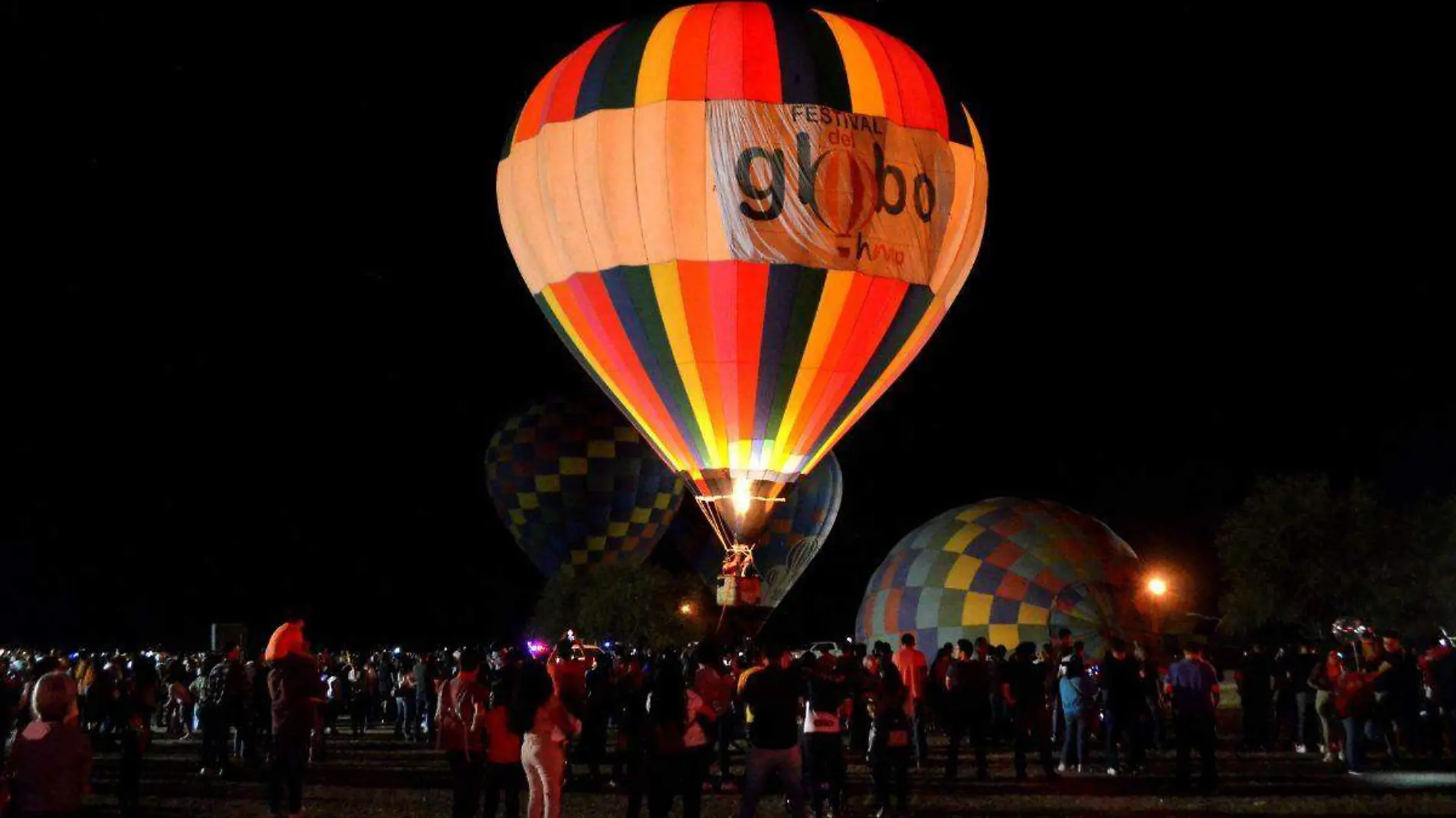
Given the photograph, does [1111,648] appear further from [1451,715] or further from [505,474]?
[505,474]

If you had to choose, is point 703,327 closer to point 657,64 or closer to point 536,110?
point 657,64

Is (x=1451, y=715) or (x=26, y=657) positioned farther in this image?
(x=26, y=657)

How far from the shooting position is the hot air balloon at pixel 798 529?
154ft

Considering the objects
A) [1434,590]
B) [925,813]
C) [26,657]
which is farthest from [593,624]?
[925,813]

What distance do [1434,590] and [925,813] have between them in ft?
93.0

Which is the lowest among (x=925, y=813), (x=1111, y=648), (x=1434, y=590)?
(x=925, y=813)

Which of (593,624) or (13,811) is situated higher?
(593,624)

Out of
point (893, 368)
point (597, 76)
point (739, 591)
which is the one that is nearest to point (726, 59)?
point (597, 76)

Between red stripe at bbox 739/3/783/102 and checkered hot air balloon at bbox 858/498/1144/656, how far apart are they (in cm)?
773

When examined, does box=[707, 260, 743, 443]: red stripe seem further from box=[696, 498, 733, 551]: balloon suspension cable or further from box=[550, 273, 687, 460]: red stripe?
box=[696, 498, 733, 551]: balloon suspension cable

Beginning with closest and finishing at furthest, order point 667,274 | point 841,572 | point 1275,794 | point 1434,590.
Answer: point 1275,794
point 667,274
point 1434,590
point 841,572

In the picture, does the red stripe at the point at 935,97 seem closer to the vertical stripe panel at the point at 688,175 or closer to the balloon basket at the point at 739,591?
the vertical stripe panel at the point at 688,175

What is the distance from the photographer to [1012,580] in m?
24.3

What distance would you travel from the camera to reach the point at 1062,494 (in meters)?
68.6
